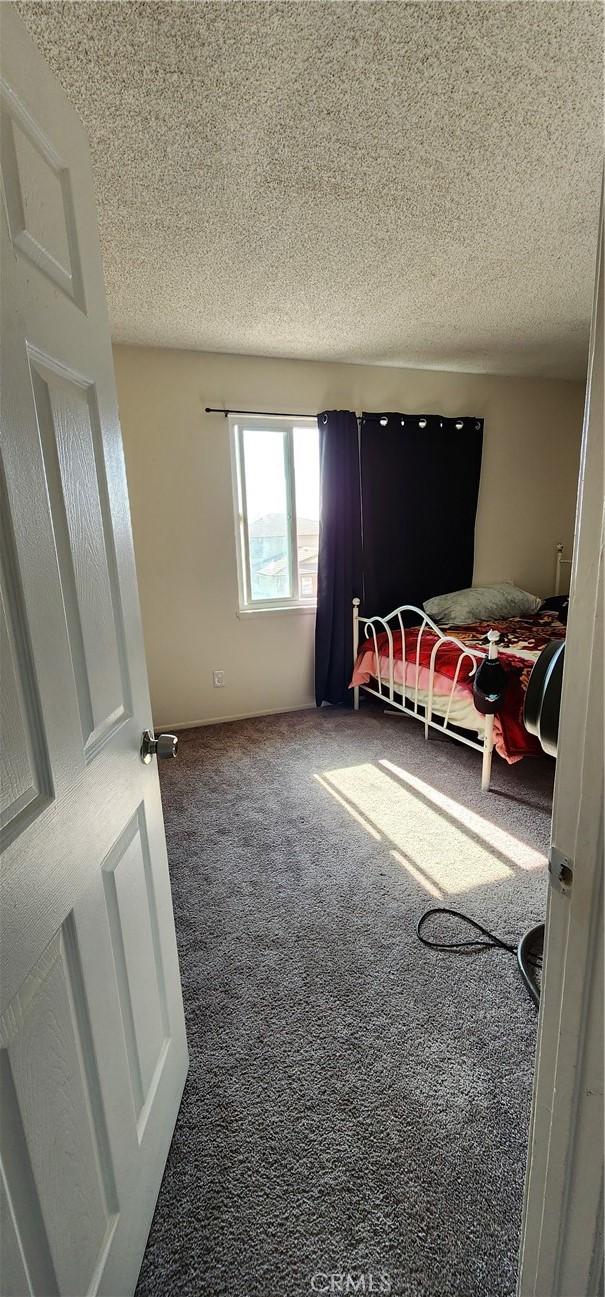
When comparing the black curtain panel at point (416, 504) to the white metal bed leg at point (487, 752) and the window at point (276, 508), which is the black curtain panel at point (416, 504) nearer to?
the window at point (276, 508)

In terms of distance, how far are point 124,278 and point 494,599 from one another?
2.98 meters

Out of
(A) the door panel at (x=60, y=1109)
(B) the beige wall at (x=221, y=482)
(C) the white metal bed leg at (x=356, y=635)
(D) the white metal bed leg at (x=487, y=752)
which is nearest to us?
(A) the door panel at (x=60, y=1109)

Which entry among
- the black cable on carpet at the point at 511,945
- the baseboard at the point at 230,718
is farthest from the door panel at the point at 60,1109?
the baseboard at the point at 230,718

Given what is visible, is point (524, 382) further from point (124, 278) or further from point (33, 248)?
point (33, 248)

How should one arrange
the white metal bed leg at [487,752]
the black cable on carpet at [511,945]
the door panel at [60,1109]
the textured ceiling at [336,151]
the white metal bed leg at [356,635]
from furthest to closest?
the white metal bed leg at [356,635]
the white metal bed leg at [487,752]
the black cable on carpet at [511,945]
the textured ceiling at [336,151]
the door panel at [60,1109]

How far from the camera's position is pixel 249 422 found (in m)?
3.45

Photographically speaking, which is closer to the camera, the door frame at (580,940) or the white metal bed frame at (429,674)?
the door frame at (580,940)

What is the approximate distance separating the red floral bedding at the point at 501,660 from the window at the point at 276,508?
2.29ft

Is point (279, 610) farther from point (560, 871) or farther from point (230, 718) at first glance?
point (560, 871)

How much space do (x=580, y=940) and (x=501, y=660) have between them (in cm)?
219

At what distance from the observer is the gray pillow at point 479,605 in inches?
146

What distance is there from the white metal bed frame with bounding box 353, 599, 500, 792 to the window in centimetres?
53

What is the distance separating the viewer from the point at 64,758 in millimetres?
689

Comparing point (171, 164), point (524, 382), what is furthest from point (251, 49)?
point (524, 382)
